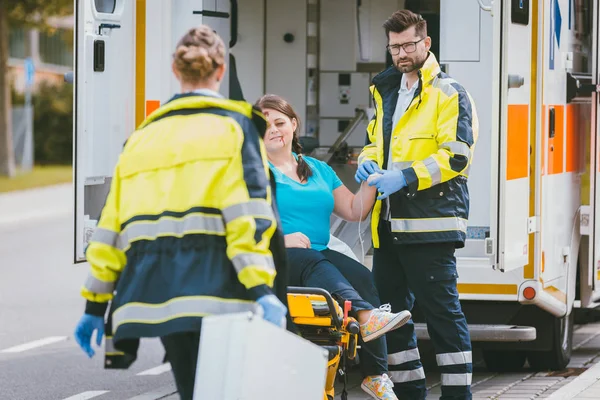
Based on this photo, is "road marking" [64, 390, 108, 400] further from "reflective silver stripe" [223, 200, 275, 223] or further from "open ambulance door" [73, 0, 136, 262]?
"reflective silver stripe" [223, 200, 275, 223]

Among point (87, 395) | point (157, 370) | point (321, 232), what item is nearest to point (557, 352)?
point (321, 232)

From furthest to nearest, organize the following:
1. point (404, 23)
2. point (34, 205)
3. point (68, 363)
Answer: point (34, 205)
point (68, 363)
point (404, 23)

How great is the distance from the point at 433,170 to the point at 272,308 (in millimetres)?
1995

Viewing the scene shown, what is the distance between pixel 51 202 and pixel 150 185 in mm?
18567

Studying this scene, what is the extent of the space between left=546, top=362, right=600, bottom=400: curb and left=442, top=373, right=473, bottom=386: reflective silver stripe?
23.0 inches

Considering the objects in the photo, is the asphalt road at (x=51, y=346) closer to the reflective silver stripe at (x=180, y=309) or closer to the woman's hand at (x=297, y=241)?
the woman's hand at (x=297, y=241)

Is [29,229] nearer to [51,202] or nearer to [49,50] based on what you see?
[51,202]

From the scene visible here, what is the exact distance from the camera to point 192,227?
430cm

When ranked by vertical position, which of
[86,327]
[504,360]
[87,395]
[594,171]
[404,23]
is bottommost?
[87,395]

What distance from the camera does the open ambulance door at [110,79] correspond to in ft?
23.2

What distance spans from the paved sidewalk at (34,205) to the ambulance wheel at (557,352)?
12.0m

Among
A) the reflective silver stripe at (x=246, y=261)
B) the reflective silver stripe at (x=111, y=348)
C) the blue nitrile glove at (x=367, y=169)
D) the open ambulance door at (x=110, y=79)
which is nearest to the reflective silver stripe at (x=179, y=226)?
the reflective silver stripe at (x=246, y=261)

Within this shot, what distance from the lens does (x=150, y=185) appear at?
4.36 meters

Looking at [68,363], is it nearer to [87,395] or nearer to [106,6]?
[87,395]
